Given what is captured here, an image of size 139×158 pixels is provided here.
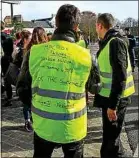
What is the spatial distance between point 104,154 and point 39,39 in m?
1.73

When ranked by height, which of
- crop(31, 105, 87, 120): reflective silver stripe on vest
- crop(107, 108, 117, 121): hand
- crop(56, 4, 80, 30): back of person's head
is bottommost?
crop(107, 108, 117, 121): hand

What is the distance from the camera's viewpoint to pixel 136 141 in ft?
18.0

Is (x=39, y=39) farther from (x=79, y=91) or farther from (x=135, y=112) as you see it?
(x=135, y=112)

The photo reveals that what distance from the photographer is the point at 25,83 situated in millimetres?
2861

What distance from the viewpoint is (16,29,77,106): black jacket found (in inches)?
103

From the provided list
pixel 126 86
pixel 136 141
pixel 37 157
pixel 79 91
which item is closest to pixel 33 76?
pixel 79 91

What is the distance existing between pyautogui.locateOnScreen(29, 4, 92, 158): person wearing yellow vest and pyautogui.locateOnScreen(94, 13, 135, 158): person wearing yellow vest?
96 cm

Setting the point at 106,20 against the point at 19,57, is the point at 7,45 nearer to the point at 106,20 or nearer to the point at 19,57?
the point at 19,57

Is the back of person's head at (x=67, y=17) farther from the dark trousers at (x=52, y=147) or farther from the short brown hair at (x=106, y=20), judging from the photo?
the short brown hair at (x=106, y=20)

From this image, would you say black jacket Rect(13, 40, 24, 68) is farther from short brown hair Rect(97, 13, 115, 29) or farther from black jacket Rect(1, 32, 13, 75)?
short brown hair Rect(97, 13, 115, 29)

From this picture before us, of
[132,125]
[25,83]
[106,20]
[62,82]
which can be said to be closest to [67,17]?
[62,82]

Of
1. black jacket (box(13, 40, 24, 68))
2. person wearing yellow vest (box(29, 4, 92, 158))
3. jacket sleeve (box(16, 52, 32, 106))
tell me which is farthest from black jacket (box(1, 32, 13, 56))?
person wearing yellow vest (box(29, 4, 92, 158))

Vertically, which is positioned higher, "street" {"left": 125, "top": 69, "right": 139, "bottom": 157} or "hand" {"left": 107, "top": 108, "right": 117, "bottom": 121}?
"hand" {"left": 107, "top": 108, "right": 117, "bottom": 121}

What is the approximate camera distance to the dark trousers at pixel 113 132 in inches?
152
